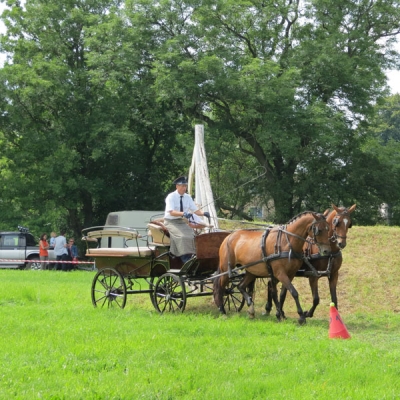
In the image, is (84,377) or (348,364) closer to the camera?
(84,377)

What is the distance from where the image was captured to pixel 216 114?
31672mm

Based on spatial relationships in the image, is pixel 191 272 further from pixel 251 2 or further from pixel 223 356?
pixel 251 2

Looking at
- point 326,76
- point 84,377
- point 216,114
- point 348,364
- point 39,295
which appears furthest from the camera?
point 216,114

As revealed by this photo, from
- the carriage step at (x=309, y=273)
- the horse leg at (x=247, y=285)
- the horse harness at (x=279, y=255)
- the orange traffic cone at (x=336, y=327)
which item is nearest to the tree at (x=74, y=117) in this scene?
the horse leg at (x=247, y=285)

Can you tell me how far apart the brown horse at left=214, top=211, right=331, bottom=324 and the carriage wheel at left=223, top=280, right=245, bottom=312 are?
62 cm

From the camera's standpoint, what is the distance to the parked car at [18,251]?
91.2 feet

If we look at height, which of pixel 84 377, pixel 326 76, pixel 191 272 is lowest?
pixel 84 377

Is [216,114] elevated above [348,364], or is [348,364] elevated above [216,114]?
[216,114]

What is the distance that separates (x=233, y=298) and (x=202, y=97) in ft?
55.9

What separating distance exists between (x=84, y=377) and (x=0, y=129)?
2821 centimetres

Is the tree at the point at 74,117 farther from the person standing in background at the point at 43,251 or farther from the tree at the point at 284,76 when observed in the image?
the person standing in background at the point at 43,251

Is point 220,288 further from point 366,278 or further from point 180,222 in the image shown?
point 366,278

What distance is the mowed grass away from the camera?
621 centimetres

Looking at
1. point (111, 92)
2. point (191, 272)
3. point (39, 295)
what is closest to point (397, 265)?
point (191, 272)
